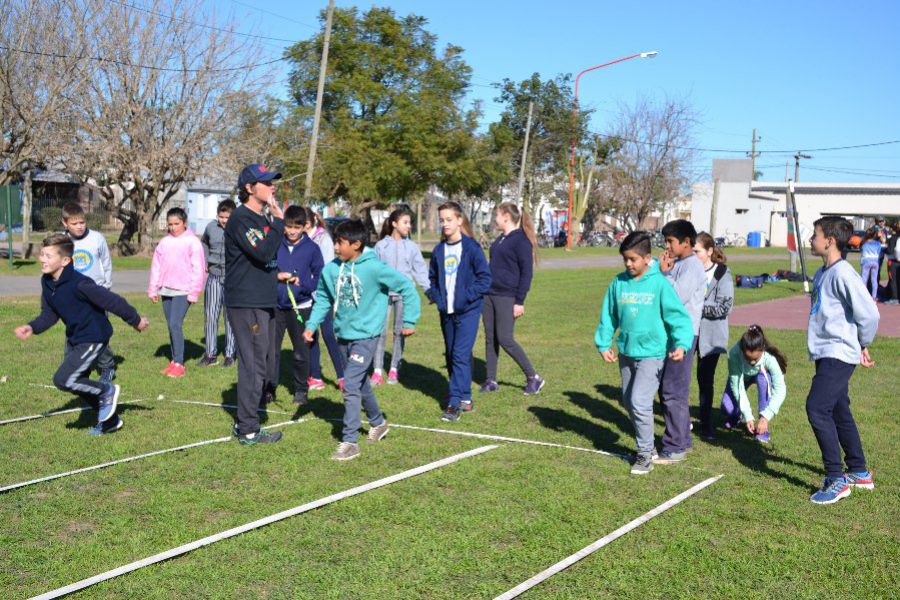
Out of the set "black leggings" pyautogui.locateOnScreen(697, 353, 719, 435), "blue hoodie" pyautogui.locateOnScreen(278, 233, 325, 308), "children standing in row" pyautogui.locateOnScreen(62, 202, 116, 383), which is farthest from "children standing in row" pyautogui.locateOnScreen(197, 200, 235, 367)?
"black leggings" pyautogui.locateOnScreen(697, 353, 719, 435)

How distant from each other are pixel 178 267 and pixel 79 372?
3.05 meters

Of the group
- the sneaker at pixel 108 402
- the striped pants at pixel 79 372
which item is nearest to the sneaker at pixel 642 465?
the sneaker at pixel 108 402

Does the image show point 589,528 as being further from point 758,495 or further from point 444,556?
point 758,495

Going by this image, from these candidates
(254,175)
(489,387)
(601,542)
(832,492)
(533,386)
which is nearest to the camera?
(601,542)

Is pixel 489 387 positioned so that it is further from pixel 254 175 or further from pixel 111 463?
pixel 111 463

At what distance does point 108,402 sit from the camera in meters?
6.96

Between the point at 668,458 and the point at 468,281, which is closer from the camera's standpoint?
the point at 668,458

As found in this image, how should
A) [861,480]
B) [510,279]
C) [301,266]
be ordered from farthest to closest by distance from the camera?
[510,279] → [301,266] → [861,480]

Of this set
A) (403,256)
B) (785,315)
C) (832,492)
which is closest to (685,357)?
(832,492)

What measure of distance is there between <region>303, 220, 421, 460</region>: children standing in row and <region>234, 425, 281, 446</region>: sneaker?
571 mm

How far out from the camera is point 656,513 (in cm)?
528

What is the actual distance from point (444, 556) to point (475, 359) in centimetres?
693

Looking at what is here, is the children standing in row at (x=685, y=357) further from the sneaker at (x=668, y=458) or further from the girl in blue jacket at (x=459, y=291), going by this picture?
the girl in blue jacket at (x=459, y=291)

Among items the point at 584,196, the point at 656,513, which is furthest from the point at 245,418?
the point at 584,196
